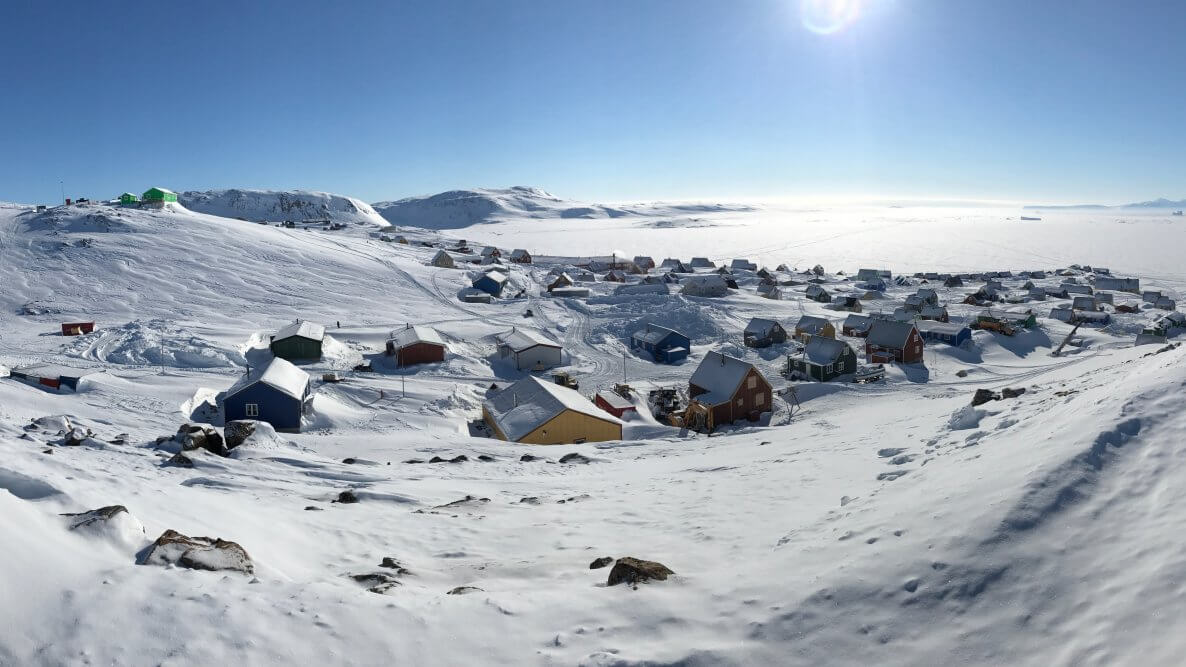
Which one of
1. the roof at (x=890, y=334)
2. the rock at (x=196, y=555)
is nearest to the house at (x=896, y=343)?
the roof at (x=890, y=334)

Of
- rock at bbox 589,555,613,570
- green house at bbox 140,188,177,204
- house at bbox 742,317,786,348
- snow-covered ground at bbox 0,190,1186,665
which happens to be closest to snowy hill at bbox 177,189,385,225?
green house at bbox 140,188,177,204

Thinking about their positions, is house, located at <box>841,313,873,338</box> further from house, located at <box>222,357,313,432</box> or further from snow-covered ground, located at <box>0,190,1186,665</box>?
house, located at <box>222,357,313,432</box>

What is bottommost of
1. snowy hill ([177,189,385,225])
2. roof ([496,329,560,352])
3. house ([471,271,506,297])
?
roof ([496,329,560,352])

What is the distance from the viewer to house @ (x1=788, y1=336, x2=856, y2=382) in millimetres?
35500

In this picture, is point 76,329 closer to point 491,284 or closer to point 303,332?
point 303,332

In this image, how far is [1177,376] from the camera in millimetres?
10461

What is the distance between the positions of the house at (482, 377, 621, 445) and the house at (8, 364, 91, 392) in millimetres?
17273

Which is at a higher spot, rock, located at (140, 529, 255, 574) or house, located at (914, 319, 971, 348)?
rock, located at (140, 529, 255, 574)

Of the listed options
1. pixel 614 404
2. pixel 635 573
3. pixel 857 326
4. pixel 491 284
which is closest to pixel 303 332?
pixel 614 404

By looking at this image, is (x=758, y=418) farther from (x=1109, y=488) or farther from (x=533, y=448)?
(x=1109, y=488)

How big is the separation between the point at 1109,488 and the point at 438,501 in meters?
11.7

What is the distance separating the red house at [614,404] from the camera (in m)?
28.5

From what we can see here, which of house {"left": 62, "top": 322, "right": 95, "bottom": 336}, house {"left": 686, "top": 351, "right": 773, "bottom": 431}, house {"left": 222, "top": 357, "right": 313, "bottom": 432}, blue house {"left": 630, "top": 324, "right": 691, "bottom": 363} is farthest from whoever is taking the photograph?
blue house {"left": 630, "top": 324, "right": 691, "bottom": 363}

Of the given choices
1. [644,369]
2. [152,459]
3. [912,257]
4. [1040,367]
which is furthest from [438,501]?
[912,257]
